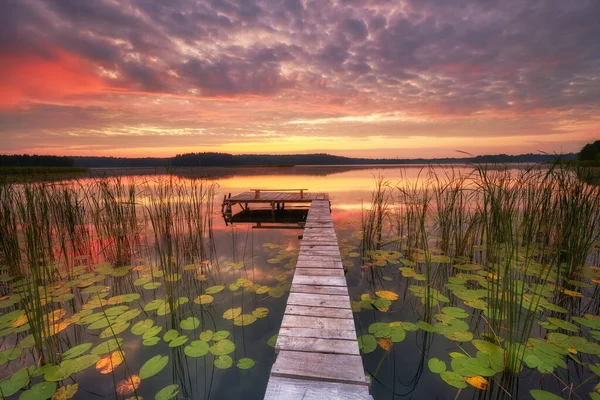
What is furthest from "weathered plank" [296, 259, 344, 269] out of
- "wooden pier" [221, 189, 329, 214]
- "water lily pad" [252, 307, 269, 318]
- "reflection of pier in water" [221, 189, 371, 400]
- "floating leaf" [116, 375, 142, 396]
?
"wooden pier" [221, 189, 329, 214]

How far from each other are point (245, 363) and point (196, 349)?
0.53 metres

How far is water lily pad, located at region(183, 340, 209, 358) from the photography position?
257 cm

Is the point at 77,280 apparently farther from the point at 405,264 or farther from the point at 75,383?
the point at 405,264

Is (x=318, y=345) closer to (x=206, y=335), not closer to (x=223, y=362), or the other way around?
(x=223, y=362)

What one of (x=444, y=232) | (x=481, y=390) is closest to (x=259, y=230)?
(x=444, y=232)

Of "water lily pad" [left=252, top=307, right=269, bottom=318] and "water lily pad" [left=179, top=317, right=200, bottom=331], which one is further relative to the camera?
"water lily pad" [left=252, top=307, right=269, bottom=318]

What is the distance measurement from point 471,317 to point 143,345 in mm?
3927

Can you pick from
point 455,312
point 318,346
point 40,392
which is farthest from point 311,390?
point 455,312

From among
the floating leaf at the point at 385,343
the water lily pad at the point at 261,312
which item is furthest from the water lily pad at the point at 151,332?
the floating leaf at the point at 385,343

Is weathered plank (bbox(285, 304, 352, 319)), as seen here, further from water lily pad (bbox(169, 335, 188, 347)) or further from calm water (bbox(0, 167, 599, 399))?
water lily pad (bbox(169, 335, 188, 347))

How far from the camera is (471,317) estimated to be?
10.6 ft

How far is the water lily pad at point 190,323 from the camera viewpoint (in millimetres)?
3076

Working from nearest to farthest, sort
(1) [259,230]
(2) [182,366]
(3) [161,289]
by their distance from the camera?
1. (2) [182,366]
2. (3) [161,289]
3. (1) [259,230]

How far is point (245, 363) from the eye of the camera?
2.58m
